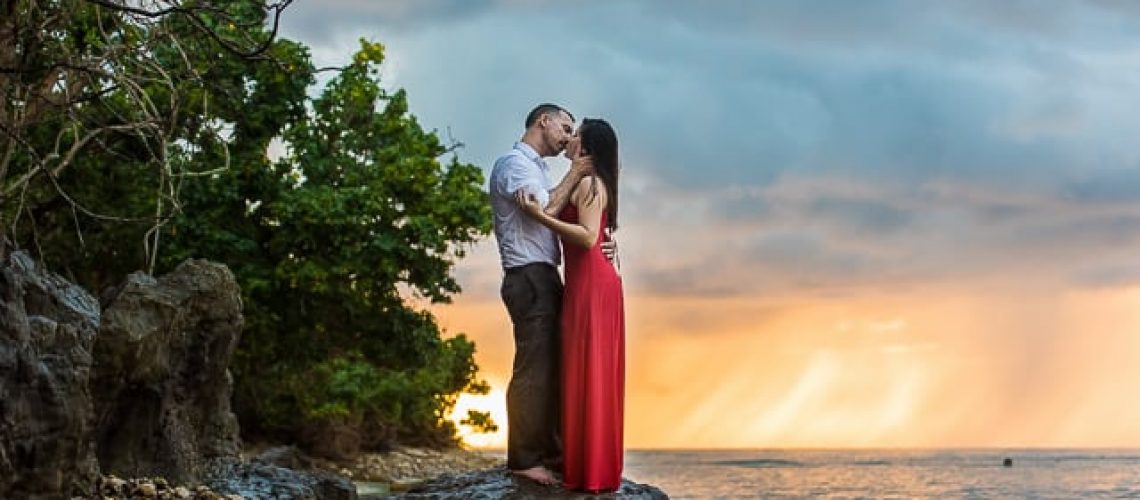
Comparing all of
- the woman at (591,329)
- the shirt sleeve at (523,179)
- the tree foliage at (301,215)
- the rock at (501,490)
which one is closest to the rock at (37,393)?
the rock at (501,490)

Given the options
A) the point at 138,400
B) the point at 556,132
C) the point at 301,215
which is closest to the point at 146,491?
the point at 138,400

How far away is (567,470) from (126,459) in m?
5.58

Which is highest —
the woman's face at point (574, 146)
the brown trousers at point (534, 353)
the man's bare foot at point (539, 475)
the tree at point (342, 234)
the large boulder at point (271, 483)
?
the tree at point (342, 234)

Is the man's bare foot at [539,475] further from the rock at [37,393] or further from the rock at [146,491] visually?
the rock at [146,491]

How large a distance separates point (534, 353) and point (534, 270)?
459 mm

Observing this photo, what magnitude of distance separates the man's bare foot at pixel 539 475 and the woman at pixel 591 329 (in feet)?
0.40

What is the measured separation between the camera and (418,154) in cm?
2822

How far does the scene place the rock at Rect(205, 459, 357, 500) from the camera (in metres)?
13.8

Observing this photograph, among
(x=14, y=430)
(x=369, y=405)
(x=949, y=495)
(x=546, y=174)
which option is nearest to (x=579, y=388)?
(x=546, y=174)

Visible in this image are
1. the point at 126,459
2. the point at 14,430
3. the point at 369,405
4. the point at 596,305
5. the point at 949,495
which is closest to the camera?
the point at 14,430

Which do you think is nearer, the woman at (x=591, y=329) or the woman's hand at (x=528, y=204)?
the woman's hand at (x=528, y=204)

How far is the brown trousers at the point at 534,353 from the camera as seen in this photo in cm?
895

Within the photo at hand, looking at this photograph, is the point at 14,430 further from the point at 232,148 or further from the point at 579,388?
the point at 232,148

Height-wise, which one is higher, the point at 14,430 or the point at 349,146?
the point at 349,146
